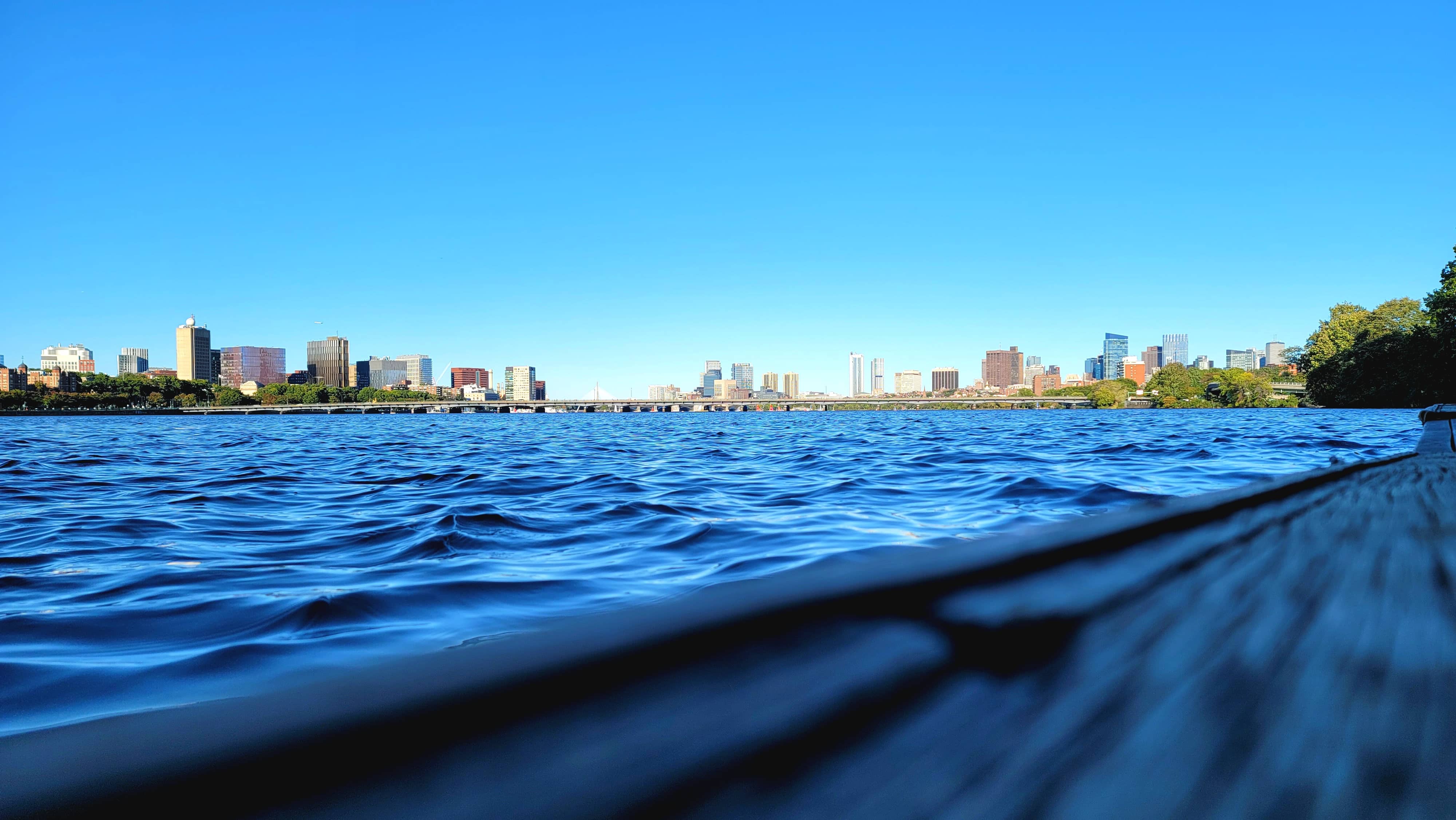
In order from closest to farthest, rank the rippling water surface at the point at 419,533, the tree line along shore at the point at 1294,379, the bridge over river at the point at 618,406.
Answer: the rippling water surface at the point at 419,533 → the tree line along shore at the point at 1294,379 → the bridge over river at the point at 618,406

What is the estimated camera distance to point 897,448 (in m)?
15.1

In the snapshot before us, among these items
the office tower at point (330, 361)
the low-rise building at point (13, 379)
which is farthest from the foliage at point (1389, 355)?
the office tower at point (330, 361)

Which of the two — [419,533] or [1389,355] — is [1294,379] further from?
[419,533]

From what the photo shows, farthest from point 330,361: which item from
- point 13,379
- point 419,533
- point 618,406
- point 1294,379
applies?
point 419,533

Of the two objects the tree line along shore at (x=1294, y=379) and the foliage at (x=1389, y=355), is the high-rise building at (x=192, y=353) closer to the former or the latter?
the tree line along shore at (x=1294, y=379)

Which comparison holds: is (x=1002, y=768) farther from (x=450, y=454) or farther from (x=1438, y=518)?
(x=450, y=454)

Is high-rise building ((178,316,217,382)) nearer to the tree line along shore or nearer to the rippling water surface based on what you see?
the tree line along shore

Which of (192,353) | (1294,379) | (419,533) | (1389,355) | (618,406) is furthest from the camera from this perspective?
(192,353)

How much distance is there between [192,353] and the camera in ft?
524

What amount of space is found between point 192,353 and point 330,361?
29501mm

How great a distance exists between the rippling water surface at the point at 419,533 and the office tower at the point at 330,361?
184882mm

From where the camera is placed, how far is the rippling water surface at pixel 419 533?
2611mm

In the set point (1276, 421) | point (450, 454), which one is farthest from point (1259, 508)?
point (1276, 421)

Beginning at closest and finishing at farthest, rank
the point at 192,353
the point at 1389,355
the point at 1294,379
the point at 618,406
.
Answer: the point at 1389,355 < the point at 1294,379 < the point at 618,406 < the point at 192,353
